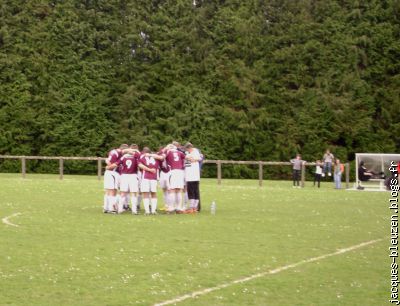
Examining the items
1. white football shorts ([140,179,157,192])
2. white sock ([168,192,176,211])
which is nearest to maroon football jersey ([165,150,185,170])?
white sock ([168,192,176,211])

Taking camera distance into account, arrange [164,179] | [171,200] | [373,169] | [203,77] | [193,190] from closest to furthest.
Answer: [171,200] < [193,190] < [164,179] < [373,169] < [203,77]

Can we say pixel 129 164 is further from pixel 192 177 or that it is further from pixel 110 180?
pixel 192 177

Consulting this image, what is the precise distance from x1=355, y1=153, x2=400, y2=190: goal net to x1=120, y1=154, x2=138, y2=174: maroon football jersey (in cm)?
1789

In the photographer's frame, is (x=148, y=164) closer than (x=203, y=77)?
Yes

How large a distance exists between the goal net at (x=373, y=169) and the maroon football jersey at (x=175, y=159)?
16.6 metres

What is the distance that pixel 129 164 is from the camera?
83.2 ft

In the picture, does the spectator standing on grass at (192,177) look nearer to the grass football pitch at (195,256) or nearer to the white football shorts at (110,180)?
the grass football pitch at (195,256)

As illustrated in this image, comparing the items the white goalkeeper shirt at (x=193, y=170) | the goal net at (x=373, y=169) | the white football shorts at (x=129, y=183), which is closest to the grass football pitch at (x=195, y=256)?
the white football shorts at (x=129, y=183)

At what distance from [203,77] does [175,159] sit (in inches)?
1156

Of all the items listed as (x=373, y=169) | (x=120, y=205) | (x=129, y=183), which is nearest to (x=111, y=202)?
(x=120, y=205)

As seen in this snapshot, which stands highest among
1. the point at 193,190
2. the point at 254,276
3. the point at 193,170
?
the point at 193,170

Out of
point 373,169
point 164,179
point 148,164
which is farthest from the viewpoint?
point 373,169

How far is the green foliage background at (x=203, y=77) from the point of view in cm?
5241

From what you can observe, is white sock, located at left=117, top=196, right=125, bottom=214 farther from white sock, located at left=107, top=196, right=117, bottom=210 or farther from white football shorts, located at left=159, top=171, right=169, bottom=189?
white football shorts, located at left=159, top=171, right=169, bottom=189
